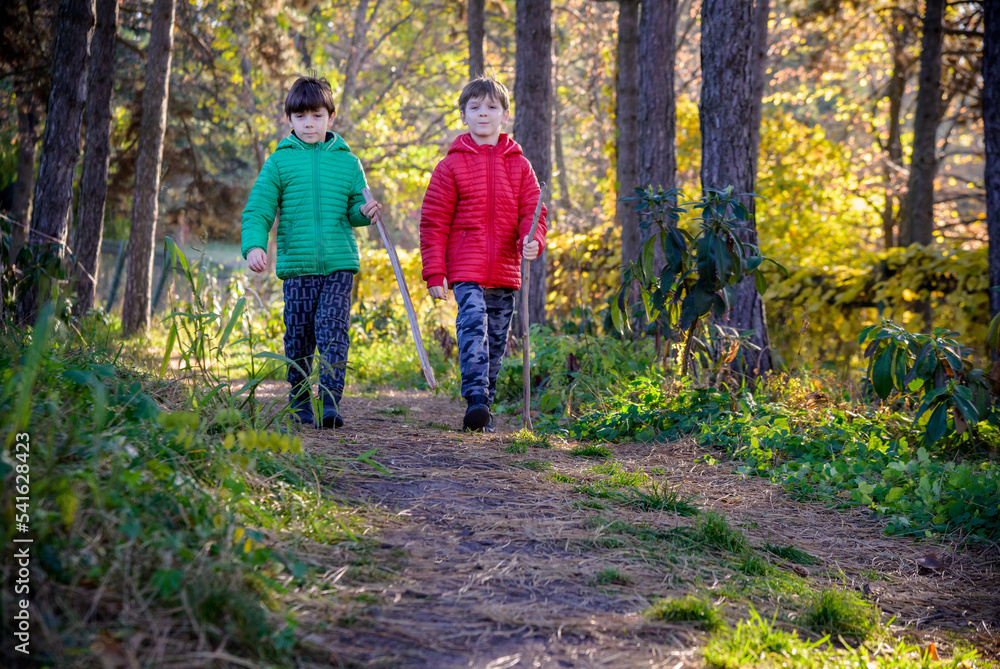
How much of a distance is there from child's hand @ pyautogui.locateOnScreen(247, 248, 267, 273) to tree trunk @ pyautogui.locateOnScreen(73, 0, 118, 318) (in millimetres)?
5291

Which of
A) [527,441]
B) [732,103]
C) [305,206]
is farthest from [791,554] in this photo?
[732,103]

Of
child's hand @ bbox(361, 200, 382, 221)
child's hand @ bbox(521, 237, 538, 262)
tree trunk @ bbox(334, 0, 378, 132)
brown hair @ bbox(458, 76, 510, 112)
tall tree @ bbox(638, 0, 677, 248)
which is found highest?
tree trunk @ bbox(334, 0, 378, 132)

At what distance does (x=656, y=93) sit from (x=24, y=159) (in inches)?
354

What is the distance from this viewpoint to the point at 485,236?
13.9ft

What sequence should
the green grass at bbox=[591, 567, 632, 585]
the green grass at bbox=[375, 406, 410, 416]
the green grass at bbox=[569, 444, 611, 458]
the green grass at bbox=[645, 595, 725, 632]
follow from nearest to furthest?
the green grass at bbox=[645, 595, 725, 632]
the green grass at bbox=[591, 567, 632, 585]
the green grass at bbox=[569, 444, 611, 458]
the green grass at bbox=[375, 406, 410, 416]

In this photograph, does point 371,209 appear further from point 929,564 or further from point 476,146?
point 929,564

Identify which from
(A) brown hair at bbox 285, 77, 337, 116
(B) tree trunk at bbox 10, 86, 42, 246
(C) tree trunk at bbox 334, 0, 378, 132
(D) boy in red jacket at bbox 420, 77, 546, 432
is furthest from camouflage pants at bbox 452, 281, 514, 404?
(C) tree trunk at bbox 334, 0, 378, 132

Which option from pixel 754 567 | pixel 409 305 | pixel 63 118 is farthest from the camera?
pixel 63 118

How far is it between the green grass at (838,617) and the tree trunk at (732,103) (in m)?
3.30

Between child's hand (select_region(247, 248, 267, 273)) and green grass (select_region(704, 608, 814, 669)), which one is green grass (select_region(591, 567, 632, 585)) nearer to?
green grass (select_region(704, 608, 814, 669))

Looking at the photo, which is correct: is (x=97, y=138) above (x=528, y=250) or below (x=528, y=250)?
above

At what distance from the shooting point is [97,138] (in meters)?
8.58

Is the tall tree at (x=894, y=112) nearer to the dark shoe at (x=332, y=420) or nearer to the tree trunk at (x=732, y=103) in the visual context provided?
the tree trunk at (x=732, y=103)

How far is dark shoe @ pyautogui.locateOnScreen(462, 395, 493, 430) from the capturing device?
4.17 metres
